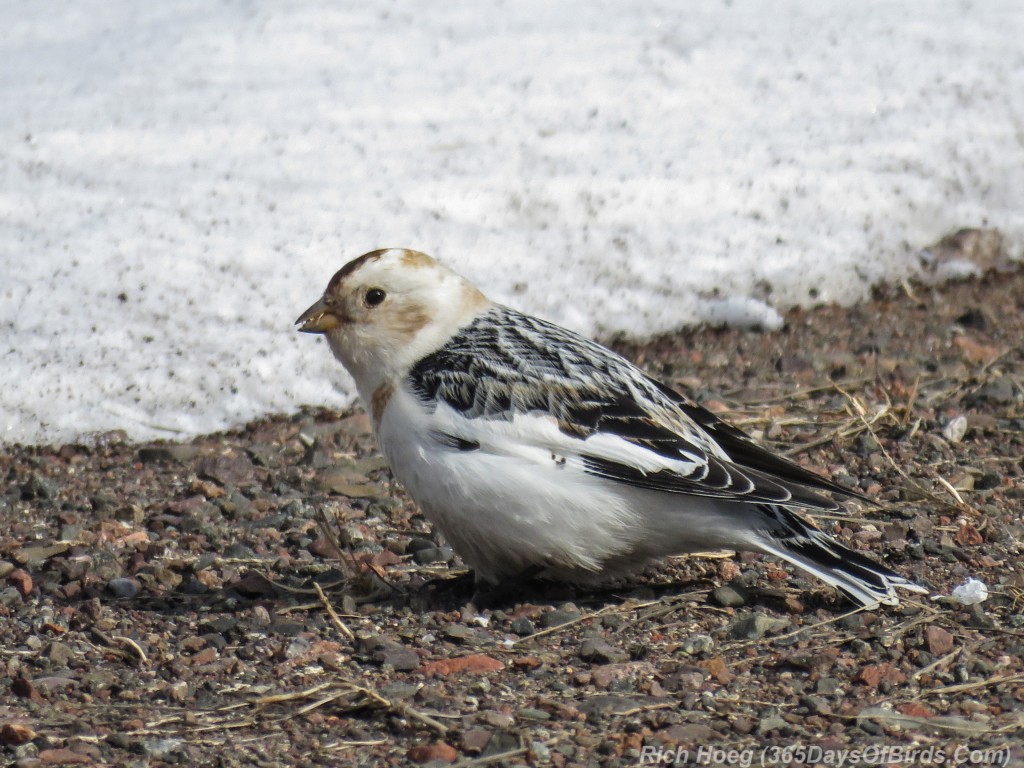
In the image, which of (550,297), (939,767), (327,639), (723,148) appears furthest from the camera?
(723,148)

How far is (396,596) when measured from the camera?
400 cm

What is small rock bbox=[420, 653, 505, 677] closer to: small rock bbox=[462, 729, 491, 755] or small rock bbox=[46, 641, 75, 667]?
small rock bbox=[462, 729, 491, 755]

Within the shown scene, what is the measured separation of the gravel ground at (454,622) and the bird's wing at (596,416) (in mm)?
338

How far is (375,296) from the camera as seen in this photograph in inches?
161

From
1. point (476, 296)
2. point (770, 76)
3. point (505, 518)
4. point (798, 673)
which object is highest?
point (770, 76)

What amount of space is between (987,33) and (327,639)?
557cm

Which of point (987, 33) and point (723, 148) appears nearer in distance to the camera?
point (723, 148)

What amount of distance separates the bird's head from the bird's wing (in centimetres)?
6

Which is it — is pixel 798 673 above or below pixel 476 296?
below

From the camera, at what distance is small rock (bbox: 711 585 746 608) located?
12.5ft

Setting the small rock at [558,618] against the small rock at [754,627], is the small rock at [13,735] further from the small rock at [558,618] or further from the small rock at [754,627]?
the small rock at [754,627]

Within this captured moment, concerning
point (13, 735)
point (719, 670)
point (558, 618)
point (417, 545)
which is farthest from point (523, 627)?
point (13, 735)

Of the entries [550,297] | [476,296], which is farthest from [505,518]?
[550,297]

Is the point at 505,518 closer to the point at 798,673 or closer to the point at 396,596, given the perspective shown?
the point at 396,596
